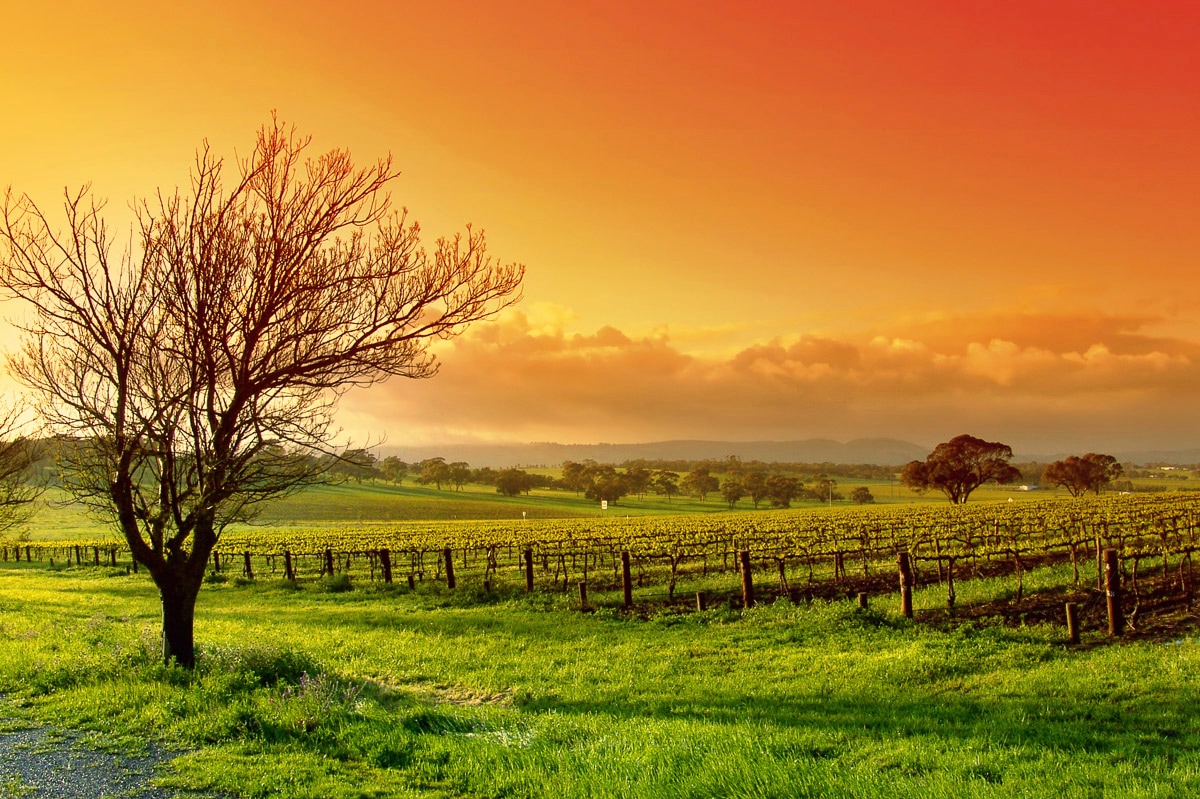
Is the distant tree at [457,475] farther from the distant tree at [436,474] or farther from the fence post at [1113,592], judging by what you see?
the fence post at [1113,592]

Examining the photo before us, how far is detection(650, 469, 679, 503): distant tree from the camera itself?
6895 inches

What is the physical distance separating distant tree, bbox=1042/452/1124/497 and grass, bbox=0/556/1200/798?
138m

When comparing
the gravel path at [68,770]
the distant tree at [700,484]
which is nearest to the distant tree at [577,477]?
the distant tree at [700,484]

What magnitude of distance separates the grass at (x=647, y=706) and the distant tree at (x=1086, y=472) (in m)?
138

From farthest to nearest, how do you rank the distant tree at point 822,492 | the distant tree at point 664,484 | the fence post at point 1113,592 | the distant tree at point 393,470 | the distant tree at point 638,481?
the distant tree at point 393,470 < the distant tree at point 664,484 < the distant tree at point 638,481 < the distant tree at point 822,492 < the fence post at point 1113,592

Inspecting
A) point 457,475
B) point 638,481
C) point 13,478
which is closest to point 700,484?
point 638,481

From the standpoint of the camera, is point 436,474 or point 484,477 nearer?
point 436,474

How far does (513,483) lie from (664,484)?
3471 cm

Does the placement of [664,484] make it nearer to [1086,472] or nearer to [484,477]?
[484,477]

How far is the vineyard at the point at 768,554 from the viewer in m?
27.0

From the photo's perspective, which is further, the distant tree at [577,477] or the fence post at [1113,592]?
the distant tree at [577,477]

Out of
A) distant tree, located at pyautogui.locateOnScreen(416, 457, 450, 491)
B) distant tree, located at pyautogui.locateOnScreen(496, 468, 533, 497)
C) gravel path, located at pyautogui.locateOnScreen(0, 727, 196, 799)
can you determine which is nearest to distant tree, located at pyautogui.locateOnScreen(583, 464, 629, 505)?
distant tree, located at pyautogui.locateOnScreen(496, 468, 533, 497)

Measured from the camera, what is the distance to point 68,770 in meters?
8.13

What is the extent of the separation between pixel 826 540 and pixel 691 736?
36.9 meters
